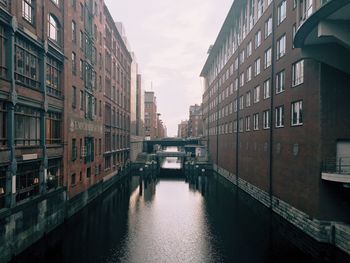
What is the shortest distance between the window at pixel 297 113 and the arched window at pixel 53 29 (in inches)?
798

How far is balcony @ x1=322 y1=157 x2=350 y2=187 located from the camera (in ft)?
58.9

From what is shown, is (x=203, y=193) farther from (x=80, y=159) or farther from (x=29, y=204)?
(x=29, y=204)

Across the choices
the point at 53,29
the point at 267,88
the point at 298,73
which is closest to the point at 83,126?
the point at 53,29

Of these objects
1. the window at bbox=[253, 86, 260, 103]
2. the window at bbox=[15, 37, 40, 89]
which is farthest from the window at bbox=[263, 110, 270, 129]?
the window at bbox=[15, 37, 40, 89]

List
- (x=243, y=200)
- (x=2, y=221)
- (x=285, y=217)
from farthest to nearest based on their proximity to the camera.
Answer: (x=243, y=200) < (x=285, y=217) < (x=2, y=221)

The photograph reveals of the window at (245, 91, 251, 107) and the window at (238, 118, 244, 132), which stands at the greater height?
the window at (245, 91, 251, 107)

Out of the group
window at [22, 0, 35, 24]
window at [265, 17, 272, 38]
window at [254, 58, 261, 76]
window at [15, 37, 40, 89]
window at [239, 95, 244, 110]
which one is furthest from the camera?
window at [239, 95, 244, 110]

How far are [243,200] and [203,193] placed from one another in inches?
325

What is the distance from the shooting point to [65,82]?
25875 mm

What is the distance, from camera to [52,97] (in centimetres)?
2344

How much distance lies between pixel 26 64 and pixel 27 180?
303 inches

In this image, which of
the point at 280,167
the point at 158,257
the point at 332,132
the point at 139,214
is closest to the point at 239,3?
the point at 280,167

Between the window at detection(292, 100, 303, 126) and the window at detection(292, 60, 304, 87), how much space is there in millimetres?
1627

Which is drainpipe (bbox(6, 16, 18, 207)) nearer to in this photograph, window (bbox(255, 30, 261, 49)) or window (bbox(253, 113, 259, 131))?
window (bbox(253, 113, 259, 131))
